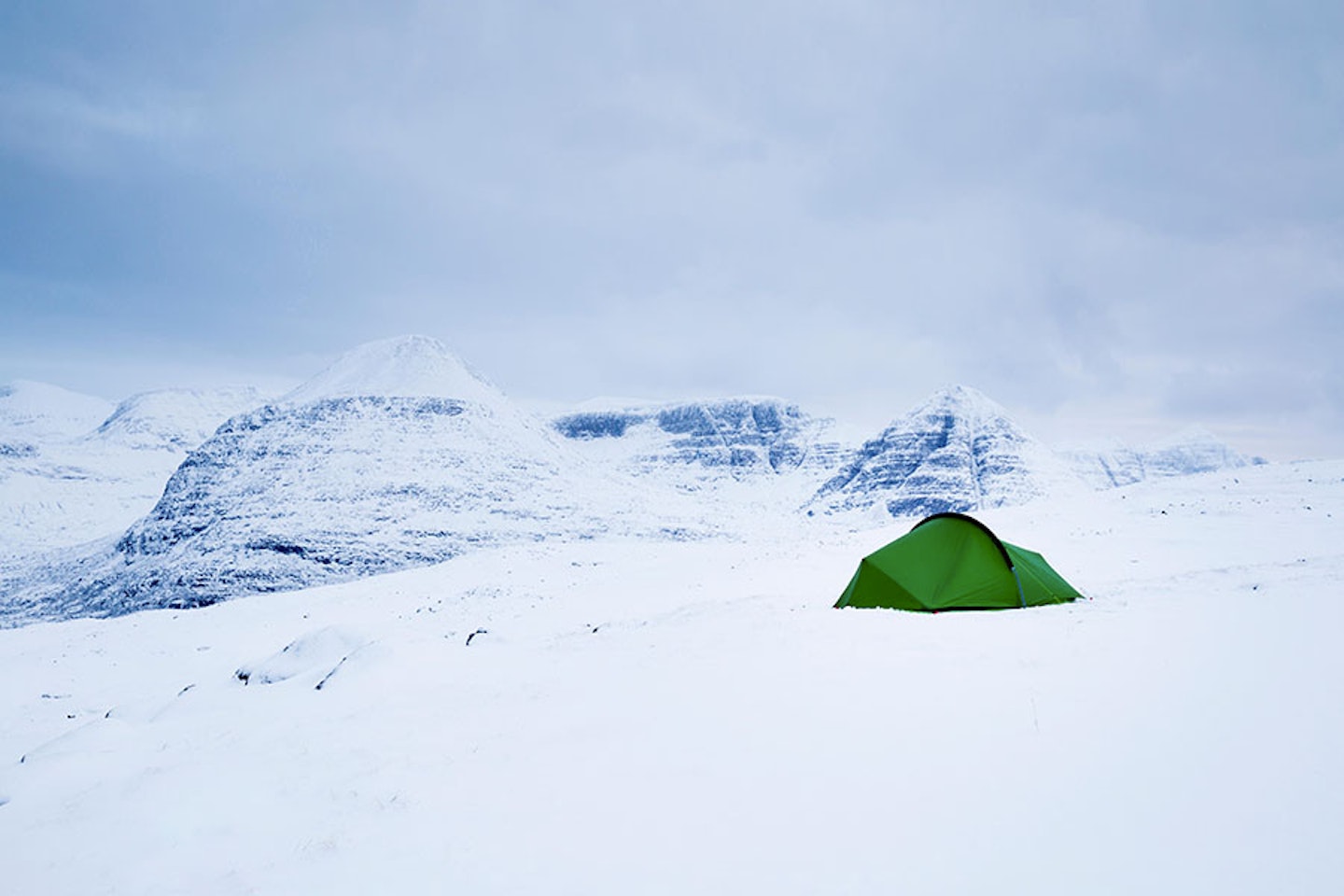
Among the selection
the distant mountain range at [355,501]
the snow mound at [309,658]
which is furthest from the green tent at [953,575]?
the distant mountain range at [355,501]

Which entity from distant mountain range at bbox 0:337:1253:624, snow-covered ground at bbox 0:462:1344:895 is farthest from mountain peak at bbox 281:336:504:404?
snow-covered ground at bbox 0:462:1344:895

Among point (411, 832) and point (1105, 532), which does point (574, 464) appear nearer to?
point (1105, 532)

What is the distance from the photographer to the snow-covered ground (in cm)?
467

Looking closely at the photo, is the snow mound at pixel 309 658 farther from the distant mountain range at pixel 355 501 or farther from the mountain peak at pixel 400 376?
the mountain peak at pixel 400 376

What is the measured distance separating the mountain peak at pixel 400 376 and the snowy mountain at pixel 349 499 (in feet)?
1.76

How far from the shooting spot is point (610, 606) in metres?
22.0

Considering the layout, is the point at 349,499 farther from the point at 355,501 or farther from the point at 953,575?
the point at 953,575

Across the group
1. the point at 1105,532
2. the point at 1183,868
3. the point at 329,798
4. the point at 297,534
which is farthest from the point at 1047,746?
the point at 297,534

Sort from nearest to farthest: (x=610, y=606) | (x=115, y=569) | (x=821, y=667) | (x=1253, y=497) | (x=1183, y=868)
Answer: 1. (x=1183, y=868)
2. (x=821, y=667)
3. (x=610, y=606)
4. (x=1253, y=497)
5. (x=115, y=569)

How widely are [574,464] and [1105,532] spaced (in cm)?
11831

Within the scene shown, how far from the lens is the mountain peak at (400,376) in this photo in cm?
13300

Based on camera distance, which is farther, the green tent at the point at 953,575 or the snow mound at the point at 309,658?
the green tent at the point at 953,575

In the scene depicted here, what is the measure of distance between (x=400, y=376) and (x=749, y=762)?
476ft

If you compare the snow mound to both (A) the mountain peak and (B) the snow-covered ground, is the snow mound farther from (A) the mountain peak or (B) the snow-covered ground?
(A) the mountain peak
